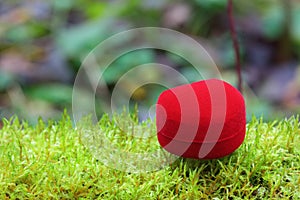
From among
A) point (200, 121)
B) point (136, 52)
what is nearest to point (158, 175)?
point (200, 121)

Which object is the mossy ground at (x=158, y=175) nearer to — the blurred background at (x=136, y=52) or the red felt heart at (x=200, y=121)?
the red felt heart at (x=200, y=121)

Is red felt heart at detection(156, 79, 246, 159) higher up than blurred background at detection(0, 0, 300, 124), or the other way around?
blurred background at detection(0, 0, 300, 124)

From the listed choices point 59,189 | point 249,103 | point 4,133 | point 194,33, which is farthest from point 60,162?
point 194,33

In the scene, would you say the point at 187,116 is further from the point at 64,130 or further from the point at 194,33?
the point at 194,33

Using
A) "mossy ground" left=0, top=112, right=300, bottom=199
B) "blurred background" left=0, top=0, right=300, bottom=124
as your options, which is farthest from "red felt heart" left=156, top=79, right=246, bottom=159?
"blurred background" left=0, top=0, right=300, bottom=124

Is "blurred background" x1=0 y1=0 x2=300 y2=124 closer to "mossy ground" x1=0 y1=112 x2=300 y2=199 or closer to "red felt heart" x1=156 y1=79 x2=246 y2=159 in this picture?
"mossy ground" x1=0 y1=112 x2=300 y2=199

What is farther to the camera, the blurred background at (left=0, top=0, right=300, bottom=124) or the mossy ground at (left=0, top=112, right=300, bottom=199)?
the blurred background at (left=0, top=0, right=300, bottom=124)

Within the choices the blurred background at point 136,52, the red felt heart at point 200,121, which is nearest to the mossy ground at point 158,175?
the red felt heart at point 200,121
